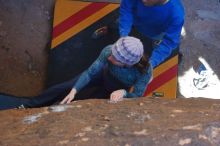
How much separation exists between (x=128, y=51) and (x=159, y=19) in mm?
705

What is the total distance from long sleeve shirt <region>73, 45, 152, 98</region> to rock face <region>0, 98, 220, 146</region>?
0.53 m

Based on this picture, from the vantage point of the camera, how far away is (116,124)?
2.10 metres

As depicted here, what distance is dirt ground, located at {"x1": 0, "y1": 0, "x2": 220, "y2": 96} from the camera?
3.89 metres

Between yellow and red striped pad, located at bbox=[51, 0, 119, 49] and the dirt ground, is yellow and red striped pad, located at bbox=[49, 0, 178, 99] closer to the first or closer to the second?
yellow and red striped pad, located at bbox=[51, 0, 119, 49]

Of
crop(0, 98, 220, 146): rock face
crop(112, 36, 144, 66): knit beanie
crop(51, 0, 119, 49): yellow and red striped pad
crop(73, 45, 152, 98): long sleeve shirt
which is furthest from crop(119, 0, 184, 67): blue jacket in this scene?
crop(0, 98, 220, 146): rock face

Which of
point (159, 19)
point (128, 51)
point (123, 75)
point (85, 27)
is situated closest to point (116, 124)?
point (128, 51)

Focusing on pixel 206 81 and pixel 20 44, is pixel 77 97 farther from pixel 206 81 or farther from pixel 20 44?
pixel 206 81

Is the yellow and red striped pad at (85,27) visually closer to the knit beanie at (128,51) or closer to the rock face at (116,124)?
the knit beanie at (128,51)

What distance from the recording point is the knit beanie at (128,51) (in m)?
2.63

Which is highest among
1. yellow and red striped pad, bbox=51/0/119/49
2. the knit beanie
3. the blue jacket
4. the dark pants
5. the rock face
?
yellow and red striped pad, bbox=51/0/119/49

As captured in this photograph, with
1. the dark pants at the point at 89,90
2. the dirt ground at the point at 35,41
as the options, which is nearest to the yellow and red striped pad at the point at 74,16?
the dirt ground at the point at 35,41

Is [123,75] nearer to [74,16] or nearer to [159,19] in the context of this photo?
[159,19]

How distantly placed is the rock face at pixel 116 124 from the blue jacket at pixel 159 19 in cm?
90

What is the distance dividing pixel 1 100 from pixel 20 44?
804 millimetres
